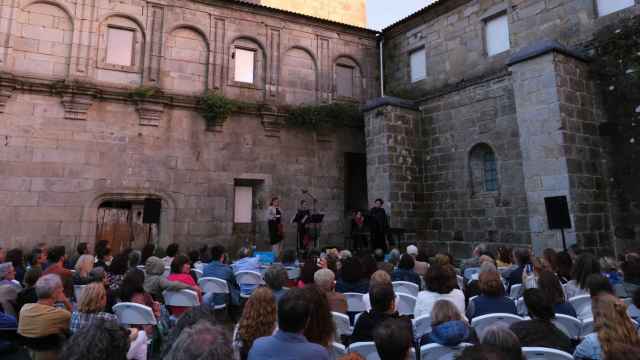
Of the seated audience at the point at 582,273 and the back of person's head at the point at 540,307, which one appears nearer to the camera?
the back of person's head at the point at 540,307

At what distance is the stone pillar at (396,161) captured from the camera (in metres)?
12.4

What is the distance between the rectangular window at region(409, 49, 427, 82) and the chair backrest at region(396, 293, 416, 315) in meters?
11.0

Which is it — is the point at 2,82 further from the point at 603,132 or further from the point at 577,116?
the point at 603,132

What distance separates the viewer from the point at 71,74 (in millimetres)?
10703

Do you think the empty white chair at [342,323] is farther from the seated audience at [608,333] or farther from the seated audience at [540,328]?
the seated audience at [608,333]

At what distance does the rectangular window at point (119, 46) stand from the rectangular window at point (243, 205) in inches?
193

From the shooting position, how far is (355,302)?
187 inches

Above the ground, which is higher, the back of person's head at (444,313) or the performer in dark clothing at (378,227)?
the performer in dark clothing at (378,227)

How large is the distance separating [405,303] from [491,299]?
3.66ft

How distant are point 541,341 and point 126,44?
12.4 metres

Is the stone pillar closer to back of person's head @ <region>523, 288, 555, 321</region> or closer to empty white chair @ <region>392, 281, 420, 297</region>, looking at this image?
empty white chair @ <region>392, 281, 420, 297</region>

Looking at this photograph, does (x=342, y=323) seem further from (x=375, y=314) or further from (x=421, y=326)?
(x=421, y=326)

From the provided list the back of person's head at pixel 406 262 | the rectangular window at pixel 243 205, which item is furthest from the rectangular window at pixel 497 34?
the back of person's head at pixel 406 262

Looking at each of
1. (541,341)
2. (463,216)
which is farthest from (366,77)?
(541,341)
